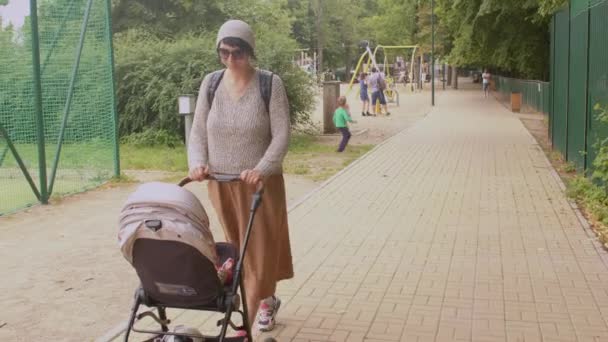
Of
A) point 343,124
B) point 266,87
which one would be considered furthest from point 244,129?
point 343,124

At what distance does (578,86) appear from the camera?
11820 mm

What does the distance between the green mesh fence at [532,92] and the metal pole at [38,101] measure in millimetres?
15532

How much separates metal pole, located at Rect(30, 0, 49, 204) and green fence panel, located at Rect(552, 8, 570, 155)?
28.1ft

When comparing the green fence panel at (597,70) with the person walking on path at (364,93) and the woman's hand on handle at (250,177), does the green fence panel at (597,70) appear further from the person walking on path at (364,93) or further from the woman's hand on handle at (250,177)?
the person walking on path at (364,93)

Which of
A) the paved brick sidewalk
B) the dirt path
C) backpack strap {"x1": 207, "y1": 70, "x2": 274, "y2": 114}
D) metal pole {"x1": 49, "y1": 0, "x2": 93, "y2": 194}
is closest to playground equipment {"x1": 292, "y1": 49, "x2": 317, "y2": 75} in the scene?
the paved brick sidewalk

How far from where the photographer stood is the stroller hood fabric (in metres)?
3.51

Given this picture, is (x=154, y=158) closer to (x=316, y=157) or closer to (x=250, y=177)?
(x=316, y=157)

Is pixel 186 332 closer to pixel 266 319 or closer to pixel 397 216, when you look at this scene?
pixel 266 319

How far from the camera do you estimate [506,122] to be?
24297mm

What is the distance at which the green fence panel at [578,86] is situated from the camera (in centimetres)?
1109

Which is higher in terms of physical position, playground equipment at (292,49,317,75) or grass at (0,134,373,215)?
playground equipment at (292,49,317,75)

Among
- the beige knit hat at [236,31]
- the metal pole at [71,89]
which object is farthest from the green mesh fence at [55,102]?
the beige knit hat at [236,31]

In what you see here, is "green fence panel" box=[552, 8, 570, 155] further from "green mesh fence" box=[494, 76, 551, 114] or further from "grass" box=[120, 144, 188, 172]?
"grass" box=[120, 144, 188, 172]

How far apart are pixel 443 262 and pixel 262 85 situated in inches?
117
